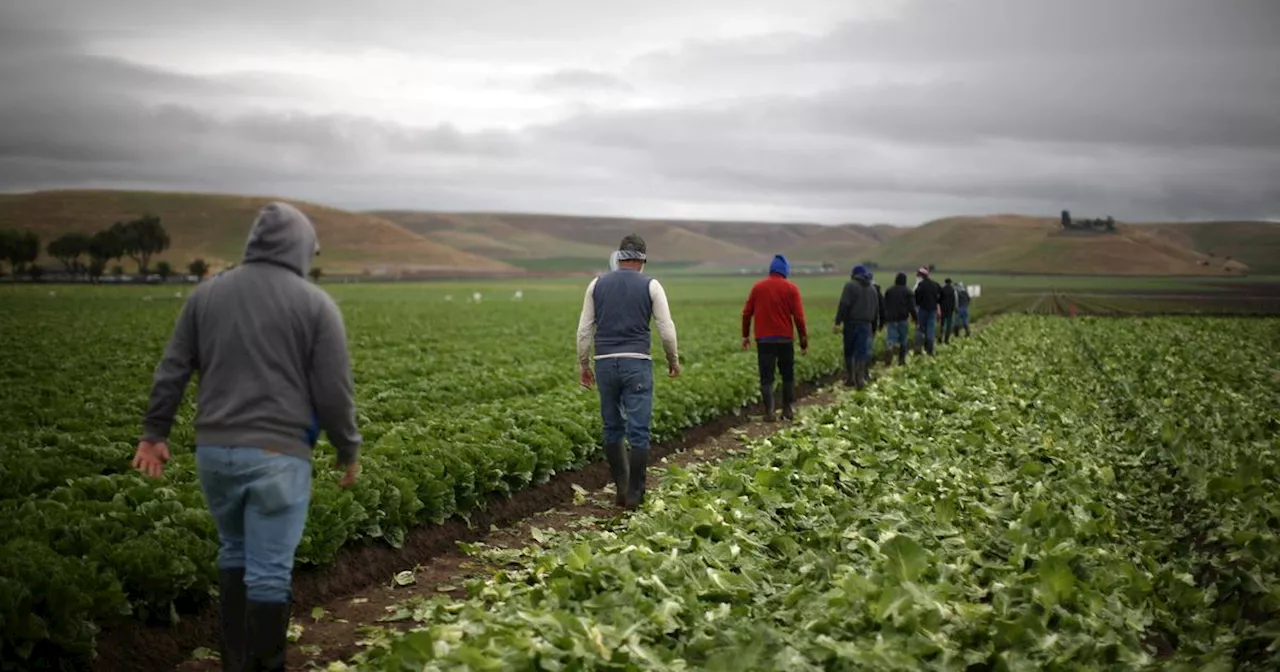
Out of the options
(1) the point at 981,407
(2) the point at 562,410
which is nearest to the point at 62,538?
(2) the point at 562,410

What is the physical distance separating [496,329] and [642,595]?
1501 inches

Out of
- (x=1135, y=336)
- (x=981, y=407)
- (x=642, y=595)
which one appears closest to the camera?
(x=642, y=595)

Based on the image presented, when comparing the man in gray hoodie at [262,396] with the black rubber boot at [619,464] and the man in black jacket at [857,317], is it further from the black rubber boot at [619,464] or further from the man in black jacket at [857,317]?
the man in black jacket at [857,317]

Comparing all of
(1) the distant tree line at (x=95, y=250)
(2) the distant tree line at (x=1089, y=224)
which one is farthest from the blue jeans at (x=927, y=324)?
(2) the distant tree line at (x=1089, y=224)

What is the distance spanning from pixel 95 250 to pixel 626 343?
133 metres

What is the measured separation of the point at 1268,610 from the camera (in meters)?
5.94

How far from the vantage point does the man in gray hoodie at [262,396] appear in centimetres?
503

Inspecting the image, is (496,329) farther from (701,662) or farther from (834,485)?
(701,662)

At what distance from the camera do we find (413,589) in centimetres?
822

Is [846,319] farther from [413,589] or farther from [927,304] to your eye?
[413,589]

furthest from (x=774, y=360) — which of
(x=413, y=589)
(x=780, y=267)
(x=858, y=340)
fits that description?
(x=413, y=589)

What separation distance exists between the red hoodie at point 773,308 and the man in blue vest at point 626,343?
5.34 m

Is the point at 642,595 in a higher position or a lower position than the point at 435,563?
higher

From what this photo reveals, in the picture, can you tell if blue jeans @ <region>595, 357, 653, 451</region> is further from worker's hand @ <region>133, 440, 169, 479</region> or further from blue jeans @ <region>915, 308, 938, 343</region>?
blue jeans @ <region>915, 308, 938, 343</region>
